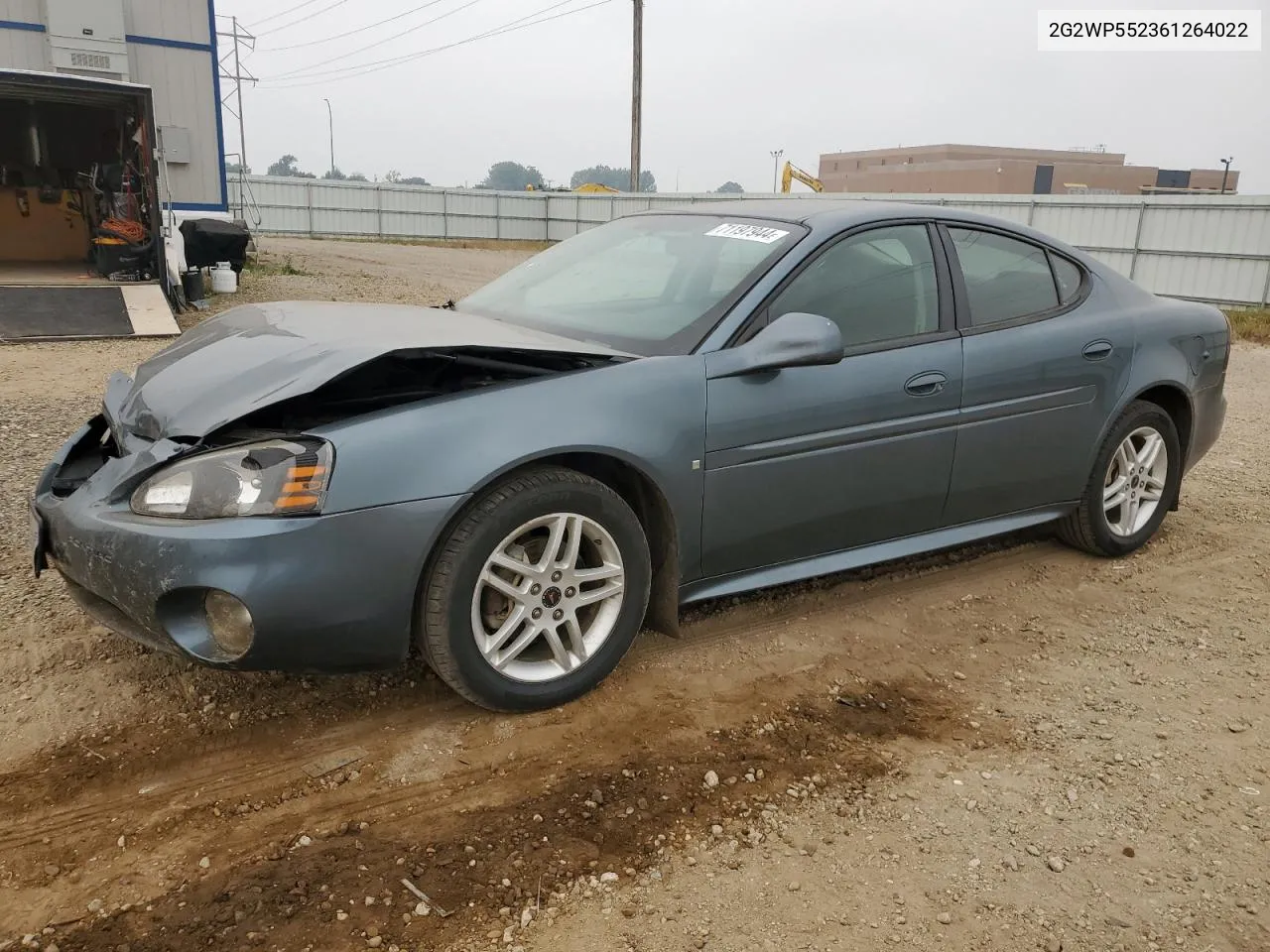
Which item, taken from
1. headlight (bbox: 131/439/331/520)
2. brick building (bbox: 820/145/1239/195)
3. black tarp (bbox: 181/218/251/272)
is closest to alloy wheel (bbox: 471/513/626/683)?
headlight (bbox: 131/439/331/520)

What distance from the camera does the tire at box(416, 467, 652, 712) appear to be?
2.72 meters

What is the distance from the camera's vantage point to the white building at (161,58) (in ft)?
43.1

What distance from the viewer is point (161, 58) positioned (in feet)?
45.8

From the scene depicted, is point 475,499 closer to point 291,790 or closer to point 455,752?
point 455,752

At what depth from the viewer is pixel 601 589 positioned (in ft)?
9.89

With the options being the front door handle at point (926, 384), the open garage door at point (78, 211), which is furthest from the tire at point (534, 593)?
the open garage door at point (78, 211)

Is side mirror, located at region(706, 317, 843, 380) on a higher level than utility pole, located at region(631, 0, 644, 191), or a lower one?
lower

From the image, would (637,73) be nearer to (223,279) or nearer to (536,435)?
(223,279)

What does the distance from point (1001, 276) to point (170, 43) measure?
14.0 m

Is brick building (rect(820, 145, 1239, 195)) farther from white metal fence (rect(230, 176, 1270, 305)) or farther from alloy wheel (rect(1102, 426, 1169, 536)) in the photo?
alloy wheel (rect(1102, 426, 1169, 536))

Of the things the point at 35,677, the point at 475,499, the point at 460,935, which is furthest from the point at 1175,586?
the point at 35,677

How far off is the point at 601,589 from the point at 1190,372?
10.5ft

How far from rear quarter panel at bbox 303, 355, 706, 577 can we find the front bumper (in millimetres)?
81

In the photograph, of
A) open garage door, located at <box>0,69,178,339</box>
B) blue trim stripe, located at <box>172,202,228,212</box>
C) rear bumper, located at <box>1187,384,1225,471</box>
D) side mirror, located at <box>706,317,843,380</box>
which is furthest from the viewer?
blue trim stripe, located at <box>172,202,228,212</box>
